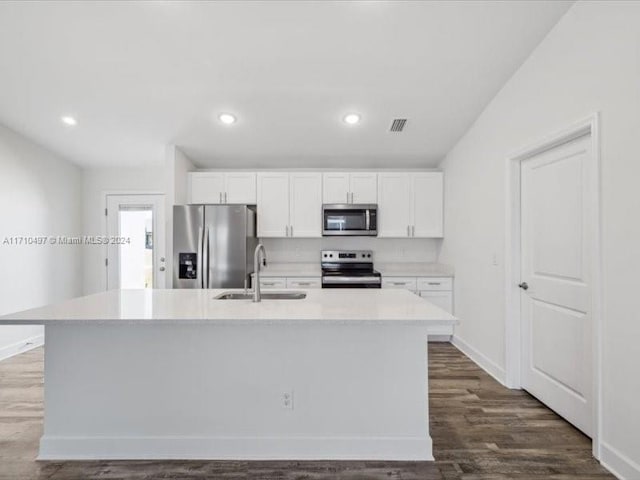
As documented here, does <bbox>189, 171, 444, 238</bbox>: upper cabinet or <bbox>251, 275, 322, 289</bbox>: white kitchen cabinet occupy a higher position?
<bbox>189, 171, 444, 238</bbox>: upper cabinet

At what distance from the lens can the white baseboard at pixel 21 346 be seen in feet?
12.5

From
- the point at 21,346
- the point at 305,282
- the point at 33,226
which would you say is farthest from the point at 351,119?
the point at 21,346

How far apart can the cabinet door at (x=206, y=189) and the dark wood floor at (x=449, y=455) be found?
8.39ft

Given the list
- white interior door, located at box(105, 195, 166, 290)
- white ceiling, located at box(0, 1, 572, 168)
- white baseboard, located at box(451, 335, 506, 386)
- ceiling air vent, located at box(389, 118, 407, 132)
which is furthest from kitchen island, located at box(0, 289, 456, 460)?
white interior door, located at box(105, 195, 166, 290)

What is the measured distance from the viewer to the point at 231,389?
2074 mm

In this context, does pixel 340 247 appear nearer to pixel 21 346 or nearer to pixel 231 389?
pixel 231 389

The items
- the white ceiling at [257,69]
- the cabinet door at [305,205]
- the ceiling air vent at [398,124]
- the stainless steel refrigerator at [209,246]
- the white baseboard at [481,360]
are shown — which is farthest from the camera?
the cabinet door at [305,205]

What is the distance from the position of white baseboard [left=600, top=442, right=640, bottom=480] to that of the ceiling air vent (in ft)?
10.1

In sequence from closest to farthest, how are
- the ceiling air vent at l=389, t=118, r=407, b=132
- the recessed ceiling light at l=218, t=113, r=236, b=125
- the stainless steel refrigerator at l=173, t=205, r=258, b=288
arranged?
the recessed ceiling light at l=218, t=113, r=236, b=125, the ceiling air vent at l=389, t=118, r=407, b=132, the stainless steel refrigerator at l=173, t=205, r=258, b=288

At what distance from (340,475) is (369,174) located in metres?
3.45

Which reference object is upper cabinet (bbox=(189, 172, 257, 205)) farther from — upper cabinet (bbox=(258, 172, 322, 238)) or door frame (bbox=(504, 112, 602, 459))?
door frame (bbox=(504, 112, 602, 459))

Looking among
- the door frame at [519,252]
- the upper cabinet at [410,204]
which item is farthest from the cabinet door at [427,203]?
the door frame at [519,252]

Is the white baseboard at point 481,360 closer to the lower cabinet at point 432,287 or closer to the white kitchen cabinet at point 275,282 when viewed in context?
the lower cabinet at point 432,287

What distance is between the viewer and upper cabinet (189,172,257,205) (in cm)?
452
